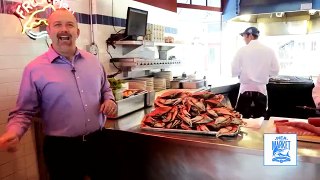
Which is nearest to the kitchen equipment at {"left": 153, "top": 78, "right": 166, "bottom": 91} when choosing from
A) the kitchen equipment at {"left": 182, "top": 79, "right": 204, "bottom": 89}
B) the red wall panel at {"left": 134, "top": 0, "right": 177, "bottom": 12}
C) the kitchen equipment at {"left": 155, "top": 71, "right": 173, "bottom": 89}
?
the kitchen equipment at {"left": 155, "top": 71, "right": 173, "bottom": 89}

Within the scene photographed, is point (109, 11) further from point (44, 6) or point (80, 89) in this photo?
point (80, 89)

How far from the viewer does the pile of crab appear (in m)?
1.97

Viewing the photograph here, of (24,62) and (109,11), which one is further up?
(109,11)

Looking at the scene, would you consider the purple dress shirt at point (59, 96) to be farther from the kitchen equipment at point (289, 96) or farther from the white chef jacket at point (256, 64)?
the kitchen equipment at point (289, 96)

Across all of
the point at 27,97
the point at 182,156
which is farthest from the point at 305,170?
the point at 27,97

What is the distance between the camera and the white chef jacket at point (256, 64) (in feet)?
13.3

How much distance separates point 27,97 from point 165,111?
946 millimetres

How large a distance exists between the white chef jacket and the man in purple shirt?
2538mm

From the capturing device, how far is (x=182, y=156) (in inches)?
81.1

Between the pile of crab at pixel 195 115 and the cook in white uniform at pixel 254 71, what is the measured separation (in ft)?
6.84

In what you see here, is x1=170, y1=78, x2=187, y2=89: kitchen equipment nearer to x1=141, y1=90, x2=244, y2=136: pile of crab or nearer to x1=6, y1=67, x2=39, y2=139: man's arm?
x1=141, y1=90, x2=244, y2=136: pile of crab

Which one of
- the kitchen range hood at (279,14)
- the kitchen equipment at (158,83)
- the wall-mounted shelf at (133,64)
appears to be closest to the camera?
the wall-mounted shelf at (133,64)

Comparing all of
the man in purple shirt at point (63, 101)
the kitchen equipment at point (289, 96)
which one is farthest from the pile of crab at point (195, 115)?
the kitchen equipment at point (289, 96)
